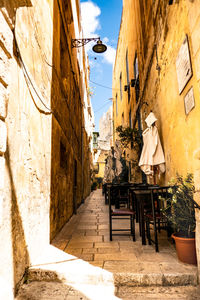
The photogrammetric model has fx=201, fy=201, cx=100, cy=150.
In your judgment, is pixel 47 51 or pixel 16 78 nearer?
pixel 16 78

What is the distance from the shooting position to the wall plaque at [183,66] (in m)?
3.09

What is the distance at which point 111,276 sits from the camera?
2.45 meters

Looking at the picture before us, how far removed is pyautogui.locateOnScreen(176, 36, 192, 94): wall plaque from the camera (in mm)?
3086

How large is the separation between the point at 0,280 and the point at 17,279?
1.58ft

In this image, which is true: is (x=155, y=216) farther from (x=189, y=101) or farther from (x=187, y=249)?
(x=189, y=101)

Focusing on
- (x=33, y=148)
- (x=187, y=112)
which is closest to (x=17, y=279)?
(x=33, y=148)

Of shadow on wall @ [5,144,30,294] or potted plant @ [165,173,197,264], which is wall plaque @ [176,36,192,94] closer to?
potted plant @ [165,173,197,264]

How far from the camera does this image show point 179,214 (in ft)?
9.03

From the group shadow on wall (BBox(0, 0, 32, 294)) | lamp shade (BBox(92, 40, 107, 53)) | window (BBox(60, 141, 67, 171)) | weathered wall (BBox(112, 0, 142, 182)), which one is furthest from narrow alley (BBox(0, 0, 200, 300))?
weathered wall (BBox(112, 0, 142, 182))

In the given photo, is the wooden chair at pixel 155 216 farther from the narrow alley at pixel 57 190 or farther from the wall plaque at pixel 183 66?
the wall plaque at pixel 183 66

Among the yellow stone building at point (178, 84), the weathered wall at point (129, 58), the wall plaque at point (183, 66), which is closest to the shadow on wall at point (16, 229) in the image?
the yellow stone building at point (178, 84)

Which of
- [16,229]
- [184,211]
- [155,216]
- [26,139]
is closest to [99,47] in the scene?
[26,139]

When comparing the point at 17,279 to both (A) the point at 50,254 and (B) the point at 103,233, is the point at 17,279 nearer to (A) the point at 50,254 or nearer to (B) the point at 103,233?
(A) the point at 50,254

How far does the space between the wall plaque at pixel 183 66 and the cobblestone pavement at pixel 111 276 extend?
2694 mm
